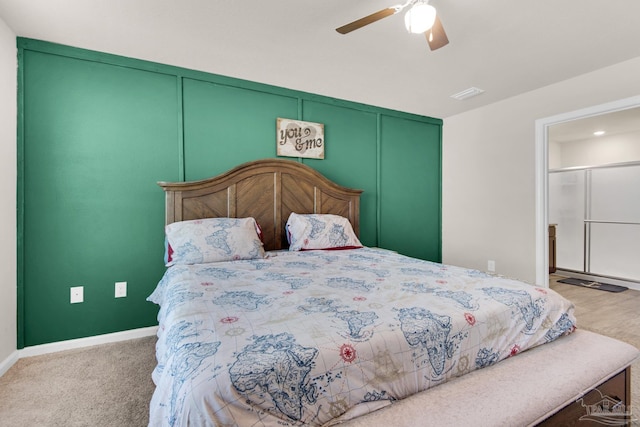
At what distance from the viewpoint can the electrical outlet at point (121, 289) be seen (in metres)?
2.48

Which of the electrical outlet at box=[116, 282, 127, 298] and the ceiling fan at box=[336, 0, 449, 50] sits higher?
the ceiling fan at box=[336, 0, 449, 50]

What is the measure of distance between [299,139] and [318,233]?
106 cm

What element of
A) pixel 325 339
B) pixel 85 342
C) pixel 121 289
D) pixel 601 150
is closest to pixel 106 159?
pixel 121 289

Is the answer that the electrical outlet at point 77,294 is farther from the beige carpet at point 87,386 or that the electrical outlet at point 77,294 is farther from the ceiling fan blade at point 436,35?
the ceiling fan blade at point 436,35

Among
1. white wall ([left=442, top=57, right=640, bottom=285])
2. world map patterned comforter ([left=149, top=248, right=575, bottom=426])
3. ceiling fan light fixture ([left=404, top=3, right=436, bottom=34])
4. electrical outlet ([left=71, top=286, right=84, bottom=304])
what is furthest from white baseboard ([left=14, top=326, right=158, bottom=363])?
white wall ([left=442, top=57, right=640, bottom=285])

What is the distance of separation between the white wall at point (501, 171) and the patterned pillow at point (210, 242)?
2824 millimetres

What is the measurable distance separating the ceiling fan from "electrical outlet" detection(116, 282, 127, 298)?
2460 millimetres

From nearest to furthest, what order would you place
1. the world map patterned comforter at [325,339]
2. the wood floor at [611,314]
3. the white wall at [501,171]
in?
the world map patterned comforter at [325,339]
the wood floor at [611,314]
the white wall at [501,171]

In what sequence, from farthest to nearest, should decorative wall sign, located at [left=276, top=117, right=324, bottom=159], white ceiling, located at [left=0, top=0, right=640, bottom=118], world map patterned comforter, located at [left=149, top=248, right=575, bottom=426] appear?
decorative wall sign, located at [left=276, top=117, right=324, bottom=159] → white ceiling, located at [left=0, top=0, right=640, bottom=118] → world map patterned comforter, located at [left=149, top=248, right=575, bottom=426]

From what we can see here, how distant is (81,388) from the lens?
1796mm

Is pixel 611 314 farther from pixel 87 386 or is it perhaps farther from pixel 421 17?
pixel 87 386

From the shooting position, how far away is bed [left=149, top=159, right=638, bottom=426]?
0.82 metres

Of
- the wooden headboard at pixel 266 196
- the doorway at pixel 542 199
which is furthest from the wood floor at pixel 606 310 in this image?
the wooden headboard at pixel 266 196

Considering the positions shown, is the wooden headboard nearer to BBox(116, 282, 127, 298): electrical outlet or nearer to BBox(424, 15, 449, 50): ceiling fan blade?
BBox(116, 282, 127, 298): electrical outlet
